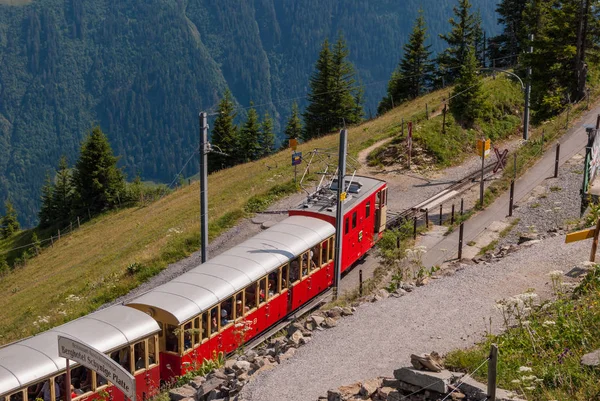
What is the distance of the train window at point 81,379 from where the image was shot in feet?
45.8

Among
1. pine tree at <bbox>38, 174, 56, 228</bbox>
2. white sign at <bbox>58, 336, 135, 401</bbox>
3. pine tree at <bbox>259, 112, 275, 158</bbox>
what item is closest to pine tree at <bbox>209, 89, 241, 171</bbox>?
pine tree at <bbox>259, 112, 275, 158</bbox>

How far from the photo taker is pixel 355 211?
23.1 metres

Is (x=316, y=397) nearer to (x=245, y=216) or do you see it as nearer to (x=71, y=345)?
(x=71, y=345)

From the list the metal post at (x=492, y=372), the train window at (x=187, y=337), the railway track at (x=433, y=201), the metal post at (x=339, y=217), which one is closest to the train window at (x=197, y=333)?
the train window at (x=187, y=337)

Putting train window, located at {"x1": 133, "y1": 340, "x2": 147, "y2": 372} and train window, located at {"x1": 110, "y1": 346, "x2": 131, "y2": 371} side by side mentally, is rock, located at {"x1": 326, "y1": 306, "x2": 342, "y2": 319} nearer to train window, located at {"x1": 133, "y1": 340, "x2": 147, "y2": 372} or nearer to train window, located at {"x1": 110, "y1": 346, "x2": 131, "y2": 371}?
train window, located at {"x1": 133, "y1": 340, "x2": 147, "y2": 372}

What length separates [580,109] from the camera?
37.8 m

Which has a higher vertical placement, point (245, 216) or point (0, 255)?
point (245, 216)

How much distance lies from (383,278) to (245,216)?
10314 millimetres

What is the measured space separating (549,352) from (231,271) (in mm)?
9039

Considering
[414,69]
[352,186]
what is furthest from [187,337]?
[414,69]

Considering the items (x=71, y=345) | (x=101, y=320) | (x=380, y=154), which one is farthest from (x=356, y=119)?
(x=71, y=345)

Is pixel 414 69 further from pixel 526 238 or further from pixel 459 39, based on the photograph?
pixel 526 238

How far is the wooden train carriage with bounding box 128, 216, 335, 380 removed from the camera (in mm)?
15750

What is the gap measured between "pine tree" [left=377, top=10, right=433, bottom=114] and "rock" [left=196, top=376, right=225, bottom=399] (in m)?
52.0
